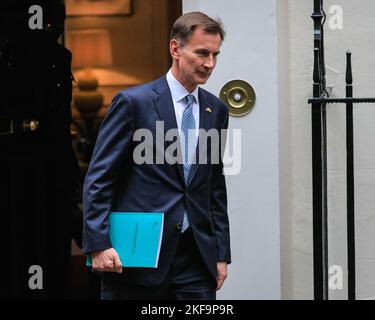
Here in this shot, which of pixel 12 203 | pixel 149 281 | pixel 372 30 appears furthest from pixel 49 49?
pixel 149 281

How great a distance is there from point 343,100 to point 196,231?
99 cm

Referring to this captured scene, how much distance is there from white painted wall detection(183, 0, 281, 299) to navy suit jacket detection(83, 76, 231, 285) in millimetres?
1184

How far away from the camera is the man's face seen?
13.4 feet

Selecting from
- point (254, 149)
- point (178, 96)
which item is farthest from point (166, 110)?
point (254, 149)

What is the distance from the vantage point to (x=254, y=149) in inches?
212

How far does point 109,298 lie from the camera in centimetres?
418

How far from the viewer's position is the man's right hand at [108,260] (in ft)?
13.0

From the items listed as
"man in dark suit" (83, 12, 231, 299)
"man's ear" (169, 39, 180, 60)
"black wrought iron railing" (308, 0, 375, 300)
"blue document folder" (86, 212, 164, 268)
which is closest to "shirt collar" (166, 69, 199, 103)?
"man in dark suit" (83, 12, 231, 299)

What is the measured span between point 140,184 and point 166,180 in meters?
0.11

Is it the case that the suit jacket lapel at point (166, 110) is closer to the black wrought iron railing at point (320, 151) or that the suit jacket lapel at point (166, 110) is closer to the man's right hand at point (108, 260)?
the man's right hand at point (108, 260)

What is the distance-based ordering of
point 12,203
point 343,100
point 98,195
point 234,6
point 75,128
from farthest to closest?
point 75,128
point 12,203
point 234,6
point 343,100
point 98,195

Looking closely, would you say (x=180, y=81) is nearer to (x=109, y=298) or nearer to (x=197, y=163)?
(x=197, y=163)

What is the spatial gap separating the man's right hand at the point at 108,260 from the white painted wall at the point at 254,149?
1.50 metres

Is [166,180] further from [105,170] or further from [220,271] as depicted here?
[220,271]
